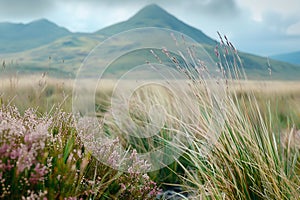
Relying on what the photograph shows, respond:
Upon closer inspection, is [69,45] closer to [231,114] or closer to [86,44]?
[86,44]

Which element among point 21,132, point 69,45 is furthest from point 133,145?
point 69,45

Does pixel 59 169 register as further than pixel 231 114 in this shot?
No

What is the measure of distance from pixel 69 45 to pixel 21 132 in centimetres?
17761

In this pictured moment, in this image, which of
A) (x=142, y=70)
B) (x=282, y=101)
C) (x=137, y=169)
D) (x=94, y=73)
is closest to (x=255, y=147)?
(x=137, y=169)

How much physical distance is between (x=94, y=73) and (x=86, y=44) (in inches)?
6988

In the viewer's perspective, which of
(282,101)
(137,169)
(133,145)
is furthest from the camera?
(282,101)

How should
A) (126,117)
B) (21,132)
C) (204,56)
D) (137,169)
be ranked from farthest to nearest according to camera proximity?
(126,117)
(204,56)
(137,169)
(21,132)

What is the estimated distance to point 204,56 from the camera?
4648 mm

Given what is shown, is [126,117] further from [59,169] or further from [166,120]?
[59,169]

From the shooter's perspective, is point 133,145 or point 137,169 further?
point 133,145

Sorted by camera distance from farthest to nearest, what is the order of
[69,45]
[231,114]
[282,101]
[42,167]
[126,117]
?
1. [69,45]
2. [282,101]
3. [126,117]
4. [231,114]
5. [42,167]

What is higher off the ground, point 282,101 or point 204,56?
point 204,56

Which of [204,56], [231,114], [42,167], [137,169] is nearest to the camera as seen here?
[42,167]

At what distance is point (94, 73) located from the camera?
5461 millimetres
